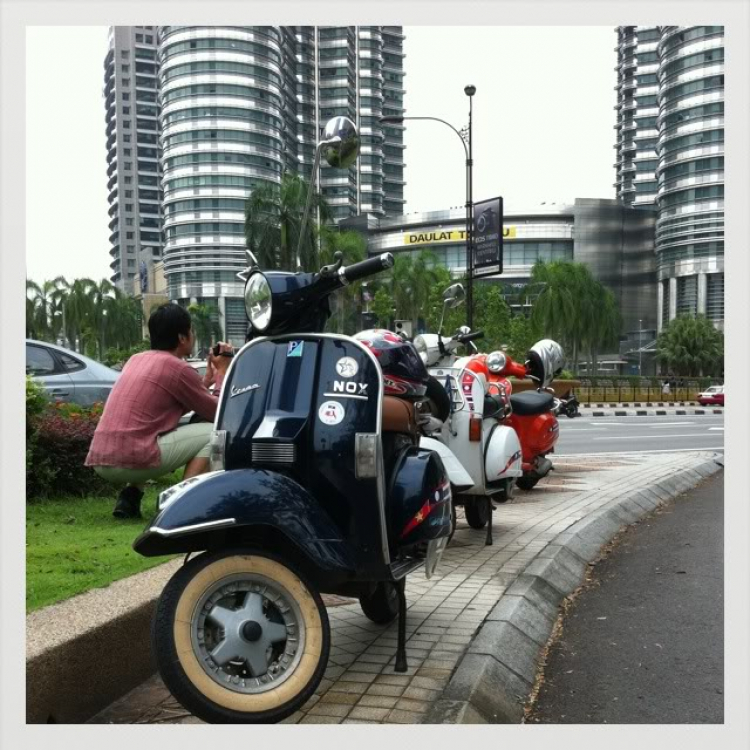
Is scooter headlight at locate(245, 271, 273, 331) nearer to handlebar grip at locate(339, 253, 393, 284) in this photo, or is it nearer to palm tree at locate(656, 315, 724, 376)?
handlebar grip at locate(339, 253, 393, 284)

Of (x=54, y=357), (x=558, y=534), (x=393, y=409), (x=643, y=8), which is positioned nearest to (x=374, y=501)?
(x=393, y=409)

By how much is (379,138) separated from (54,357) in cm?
11025

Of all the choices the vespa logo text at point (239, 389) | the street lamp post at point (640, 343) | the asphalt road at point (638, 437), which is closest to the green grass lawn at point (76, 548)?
the vespa logo text at point (239, 389)

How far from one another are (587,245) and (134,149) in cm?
8213

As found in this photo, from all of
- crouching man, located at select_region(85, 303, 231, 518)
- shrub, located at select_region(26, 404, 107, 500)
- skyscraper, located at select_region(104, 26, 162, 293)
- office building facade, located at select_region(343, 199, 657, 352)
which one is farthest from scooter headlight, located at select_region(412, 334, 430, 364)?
skyscraper, located at select_region(104, 26, 162, 293)

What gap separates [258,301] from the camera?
3449 mm

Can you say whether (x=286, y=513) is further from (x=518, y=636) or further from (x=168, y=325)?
(x=168, y=325)

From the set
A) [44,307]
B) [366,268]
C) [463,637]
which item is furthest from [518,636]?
[44,307]

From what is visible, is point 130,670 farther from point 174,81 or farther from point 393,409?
point 174,81

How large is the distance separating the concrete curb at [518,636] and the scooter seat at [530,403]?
1492 millimetres

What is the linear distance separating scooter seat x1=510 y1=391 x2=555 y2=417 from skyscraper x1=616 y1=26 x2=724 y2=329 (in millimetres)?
38564

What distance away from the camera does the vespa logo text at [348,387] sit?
11.0 feet

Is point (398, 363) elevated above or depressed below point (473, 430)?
above

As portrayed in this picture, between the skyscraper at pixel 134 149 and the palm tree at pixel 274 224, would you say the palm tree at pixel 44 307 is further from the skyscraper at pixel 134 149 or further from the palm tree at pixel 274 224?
the skyscraper at pixel 134 149
